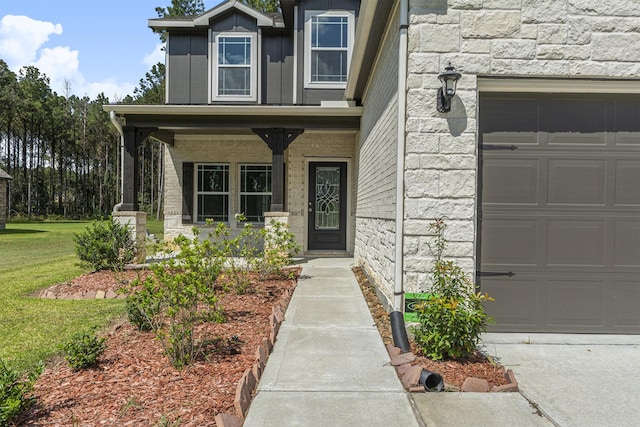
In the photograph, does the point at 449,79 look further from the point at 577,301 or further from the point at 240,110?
the point at 240,110

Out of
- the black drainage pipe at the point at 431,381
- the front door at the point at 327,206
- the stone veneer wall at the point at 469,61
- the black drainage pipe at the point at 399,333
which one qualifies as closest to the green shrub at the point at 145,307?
→ the black drainage pipe at the point at 399,333

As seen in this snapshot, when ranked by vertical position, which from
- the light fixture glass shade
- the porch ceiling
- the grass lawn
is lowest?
the grass lawn

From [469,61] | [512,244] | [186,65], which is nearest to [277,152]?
[186,65]

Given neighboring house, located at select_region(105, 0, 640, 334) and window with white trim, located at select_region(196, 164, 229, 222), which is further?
window with white trim, located at select_region(196, 164, 229, 222)

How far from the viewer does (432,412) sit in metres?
2.58

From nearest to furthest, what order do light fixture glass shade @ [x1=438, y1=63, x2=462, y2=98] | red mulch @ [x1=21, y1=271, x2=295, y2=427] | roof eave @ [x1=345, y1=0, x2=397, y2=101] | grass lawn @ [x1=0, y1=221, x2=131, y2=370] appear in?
red mulch @ [x1=21, y1=271, x2=295, y2=427] → light fixture glass shade @ [x1=438, y1=63, x2=462, y2=98] → grass lawn @ [x1=0, y1=221, x2=131, y2=370] → roof eave @ [x1=345, y1=0, x2=397, y2=101]

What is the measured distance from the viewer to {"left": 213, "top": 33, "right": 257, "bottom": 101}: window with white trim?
10477 millimetres

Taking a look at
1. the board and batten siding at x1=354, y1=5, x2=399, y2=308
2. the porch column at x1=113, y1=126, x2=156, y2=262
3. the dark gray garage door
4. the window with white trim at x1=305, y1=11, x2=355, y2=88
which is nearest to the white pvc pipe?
the board and batten siding at x1=354, y1=5, x2=399, y2=308

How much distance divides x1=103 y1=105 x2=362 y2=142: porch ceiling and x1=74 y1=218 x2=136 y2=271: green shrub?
2249 millimetres

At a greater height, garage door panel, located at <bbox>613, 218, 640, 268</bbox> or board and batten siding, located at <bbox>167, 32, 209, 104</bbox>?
board and batten siding, located at <bbox>167, 32, 209, 104</bbox>

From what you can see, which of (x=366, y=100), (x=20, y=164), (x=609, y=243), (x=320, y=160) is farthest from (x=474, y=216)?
(x=20, y=164)

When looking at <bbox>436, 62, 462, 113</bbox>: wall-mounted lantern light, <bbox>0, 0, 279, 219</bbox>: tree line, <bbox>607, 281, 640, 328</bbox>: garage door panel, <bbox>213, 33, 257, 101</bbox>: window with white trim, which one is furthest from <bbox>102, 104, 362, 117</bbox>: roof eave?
<bbox>0, 0, 279, 219</bbox>: tree line

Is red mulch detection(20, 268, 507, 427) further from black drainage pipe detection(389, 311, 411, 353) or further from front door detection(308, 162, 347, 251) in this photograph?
front door detection(308, 162, 347, 251)

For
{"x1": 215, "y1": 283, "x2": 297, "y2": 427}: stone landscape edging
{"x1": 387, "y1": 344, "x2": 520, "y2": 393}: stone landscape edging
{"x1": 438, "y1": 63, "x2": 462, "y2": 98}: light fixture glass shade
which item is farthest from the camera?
{"x1": 438, "y1": 63, "x2": 462, "y2": 98}: light fixture glass shade
